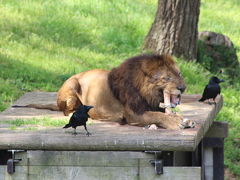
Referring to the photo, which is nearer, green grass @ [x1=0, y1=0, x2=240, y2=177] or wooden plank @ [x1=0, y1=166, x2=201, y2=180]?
wooden plank @ [x1=0, y1=166, x2=201, y2=180]

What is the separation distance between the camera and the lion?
825 cm

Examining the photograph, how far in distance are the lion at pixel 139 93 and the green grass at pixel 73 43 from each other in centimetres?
268

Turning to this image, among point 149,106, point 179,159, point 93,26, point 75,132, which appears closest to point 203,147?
point 179,159

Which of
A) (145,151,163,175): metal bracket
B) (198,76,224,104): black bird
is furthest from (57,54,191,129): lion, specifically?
(198,76,224,104): black bird

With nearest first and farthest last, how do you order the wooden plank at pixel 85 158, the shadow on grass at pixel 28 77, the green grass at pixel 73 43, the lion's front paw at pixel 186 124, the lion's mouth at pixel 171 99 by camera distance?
the wooden plank at pixel 85 158 → the lion's front paw at pixel 186 124 → the lion's mouth at pixel 171 99 → the shadow on grass at pixel 28 77 → the green grass at pixel 73 43

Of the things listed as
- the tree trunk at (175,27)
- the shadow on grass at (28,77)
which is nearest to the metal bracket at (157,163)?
the shadow on grass at (28,77)

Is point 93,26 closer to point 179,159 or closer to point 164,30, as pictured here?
point 164,30

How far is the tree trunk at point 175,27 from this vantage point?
45.9 ft

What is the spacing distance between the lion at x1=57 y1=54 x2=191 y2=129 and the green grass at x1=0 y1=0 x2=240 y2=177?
2.68m

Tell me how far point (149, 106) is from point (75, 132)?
1.13 m

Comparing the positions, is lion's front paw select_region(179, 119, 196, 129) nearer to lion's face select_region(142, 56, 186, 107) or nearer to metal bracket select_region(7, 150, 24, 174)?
lion's face select_region(142, 56, 186, 107)

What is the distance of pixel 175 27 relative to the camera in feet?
46.0

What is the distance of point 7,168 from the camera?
296 inches

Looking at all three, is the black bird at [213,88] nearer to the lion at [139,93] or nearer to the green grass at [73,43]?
the lion at [139,93]
